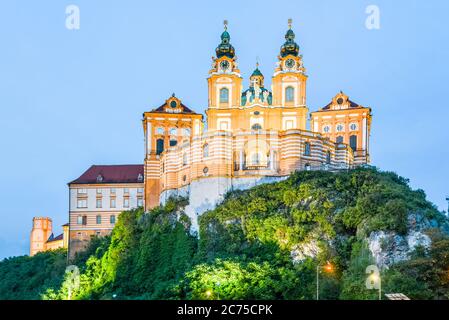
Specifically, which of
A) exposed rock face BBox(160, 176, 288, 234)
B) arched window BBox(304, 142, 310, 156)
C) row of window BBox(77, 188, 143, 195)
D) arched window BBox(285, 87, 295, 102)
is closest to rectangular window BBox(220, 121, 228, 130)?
arched window BBox(285, 87, 295, 102)

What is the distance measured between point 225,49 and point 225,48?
0.18 metres

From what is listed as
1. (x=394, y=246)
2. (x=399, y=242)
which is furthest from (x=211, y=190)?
(x=399, y=242)

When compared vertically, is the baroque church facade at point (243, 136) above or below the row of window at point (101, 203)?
above

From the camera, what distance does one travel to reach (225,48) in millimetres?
92062

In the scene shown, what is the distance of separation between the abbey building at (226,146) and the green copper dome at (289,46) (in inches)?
4.6

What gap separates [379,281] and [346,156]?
31.5 metres

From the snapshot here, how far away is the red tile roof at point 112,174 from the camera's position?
101 m

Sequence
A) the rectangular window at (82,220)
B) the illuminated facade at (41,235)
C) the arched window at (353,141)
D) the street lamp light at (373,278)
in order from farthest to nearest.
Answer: the illuminated facade at (41,235), the rectangular window at (82,220), the arched window at (353,141), the street lamp light at (373,278)

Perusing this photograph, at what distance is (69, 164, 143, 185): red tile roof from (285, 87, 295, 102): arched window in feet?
75.6

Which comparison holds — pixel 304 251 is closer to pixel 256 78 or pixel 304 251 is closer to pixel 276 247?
pixel 276 247

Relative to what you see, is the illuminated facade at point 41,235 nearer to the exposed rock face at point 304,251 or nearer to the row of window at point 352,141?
the row of window at point 352,141

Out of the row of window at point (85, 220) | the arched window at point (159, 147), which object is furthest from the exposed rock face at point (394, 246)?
the row of window at point (85, 220)
